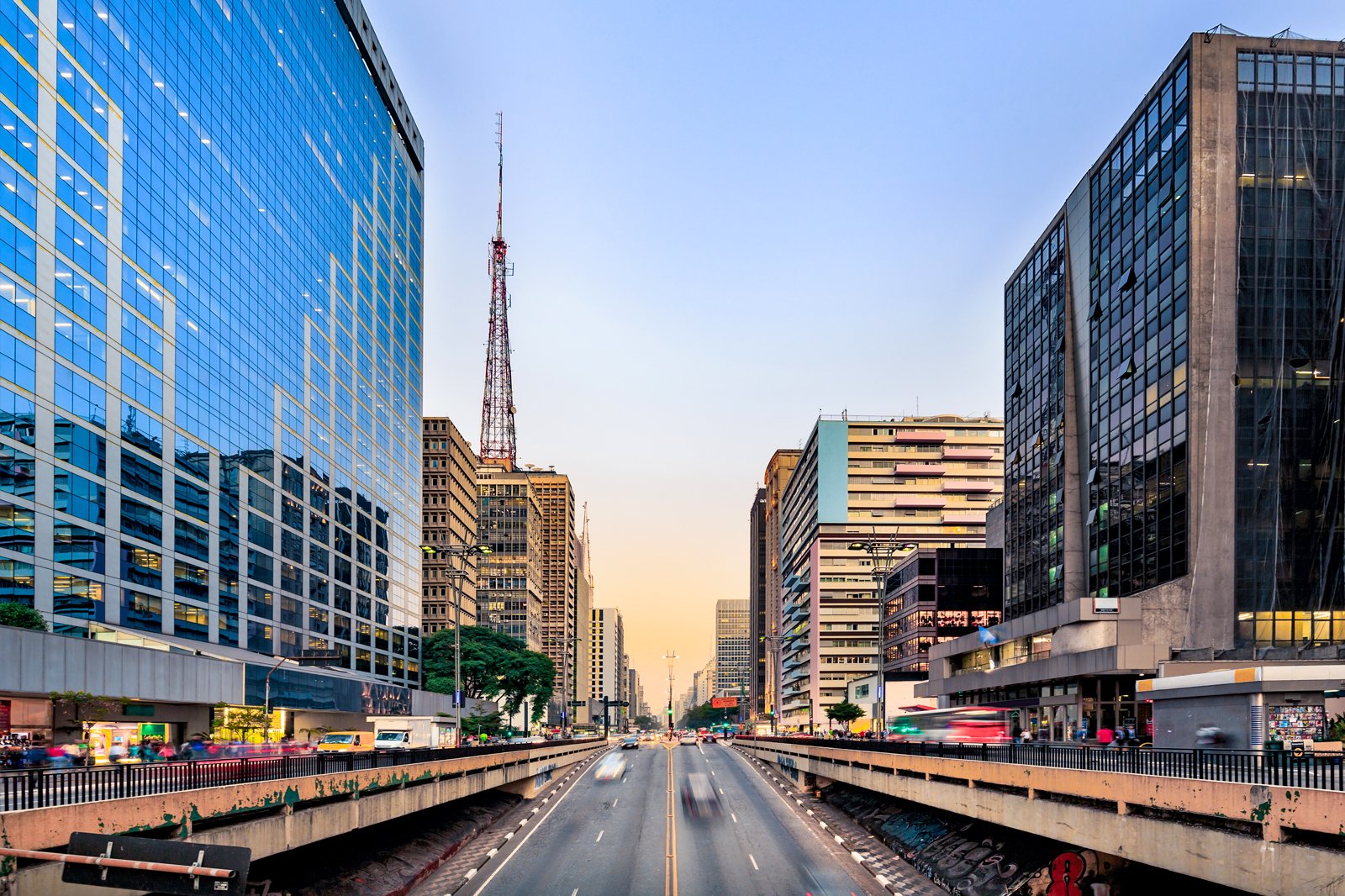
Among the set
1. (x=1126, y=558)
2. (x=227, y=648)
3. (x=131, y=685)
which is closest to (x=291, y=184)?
(x=227, y=648)

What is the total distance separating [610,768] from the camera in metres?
109

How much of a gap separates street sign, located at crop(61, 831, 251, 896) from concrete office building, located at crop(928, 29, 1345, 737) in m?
69.4

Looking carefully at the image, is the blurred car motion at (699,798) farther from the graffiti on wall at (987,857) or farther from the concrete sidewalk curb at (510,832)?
the graffiti on wall at (987,857)

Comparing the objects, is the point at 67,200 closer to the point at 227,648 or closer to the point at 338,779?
the point at 227,648

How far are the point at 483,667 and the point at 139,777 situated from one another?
433 feet

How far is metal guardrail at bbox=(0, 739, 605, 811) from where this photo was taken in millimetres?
18391

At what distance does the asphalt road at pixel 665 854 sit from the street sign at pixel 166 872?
2909 cm

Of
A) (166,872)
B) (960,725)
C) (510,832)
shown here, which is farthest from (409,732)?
(166,872)

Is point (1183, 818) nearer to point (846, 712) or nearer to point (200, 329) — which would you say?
point (200, 329)

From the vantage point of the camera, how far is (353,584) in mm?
123438

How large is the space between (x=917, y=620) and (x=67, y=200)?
375 feet

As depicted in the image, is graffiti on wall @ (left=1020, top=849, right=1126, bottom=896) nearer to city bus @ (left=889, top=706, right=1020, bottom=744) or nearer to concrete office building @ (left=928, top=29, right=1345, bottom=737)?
city bus @ (left=889, top=706, right=1020, bottom=744)

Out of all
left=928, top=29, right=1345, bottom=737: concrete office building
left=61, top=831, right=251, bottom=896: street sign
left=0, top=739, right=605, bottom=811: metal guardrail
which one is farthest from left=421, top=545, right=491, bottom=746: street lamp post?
left=928, top=29, right=1345, bottom=737: concrete office building

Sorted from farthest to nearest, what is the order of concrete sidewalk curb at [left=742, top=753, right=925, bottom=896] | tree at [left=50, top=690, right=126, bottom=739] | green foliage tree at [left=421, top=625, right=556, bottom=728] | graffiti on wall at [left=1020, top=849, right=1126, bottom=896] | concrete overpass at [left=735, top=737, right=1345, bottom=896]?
green foliage tree at [left=421, top=625, right=556, bottom=728] → tree at [left=50, top=690, right=126, bottom=739] → concrete sidewalk curb at [left=742, top=753, right=925, bottom=896] → graffiti on wall at [left=1020, top=849, right=1126, bottom=896] → concrete overpass at [left=735, top=737, right=1345, bottom=896]
